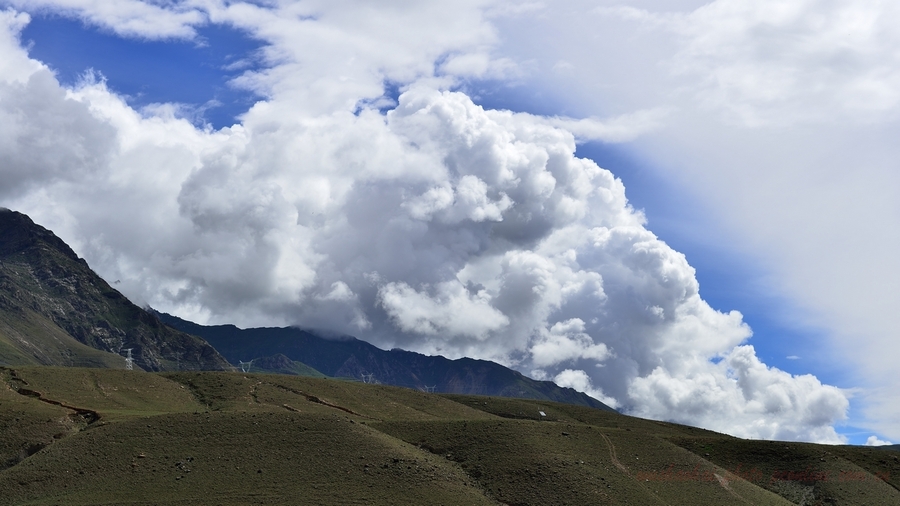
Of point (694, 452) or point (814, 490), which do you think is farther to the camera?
point (694, 452)

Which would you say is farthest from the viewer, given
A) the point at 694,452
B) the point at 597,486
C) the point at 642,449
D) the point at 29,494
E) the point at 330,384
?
the point at 330,384

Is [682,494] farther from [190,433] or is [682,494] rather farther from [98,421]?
[98,421]

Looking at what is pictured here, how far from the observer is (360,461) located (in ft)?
350

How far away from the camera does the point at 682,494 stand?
358ft

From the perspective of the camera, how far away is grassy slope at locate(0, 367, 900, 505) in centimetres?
9869

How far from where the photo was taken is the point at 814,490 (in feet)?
393

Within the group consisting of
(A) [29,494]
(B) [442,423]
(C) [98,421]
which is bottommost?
(A) [29,494]

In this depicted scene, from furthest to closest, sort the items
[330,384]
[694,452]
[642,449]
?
[330,384] → [694,452] → [642,449]

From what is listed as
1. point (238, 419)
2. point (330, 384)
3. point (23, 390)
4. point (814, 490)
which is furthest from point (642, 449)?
point (23, 390)

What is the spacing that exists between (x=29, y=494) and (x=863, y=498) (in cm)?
10729

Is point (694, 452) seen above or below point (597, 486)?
above

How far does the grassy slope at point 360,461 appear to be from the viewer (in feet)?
324

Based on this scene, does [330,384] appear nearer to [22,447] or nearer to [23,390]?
[23,390]

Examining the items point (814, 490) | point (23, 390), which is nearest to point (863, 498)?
point (814, 490)
